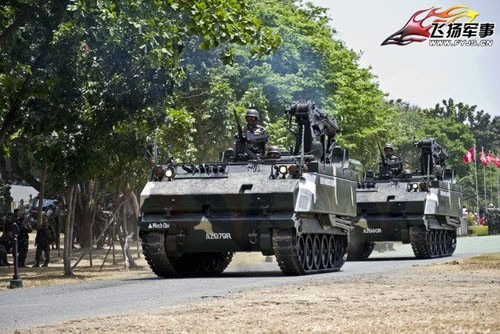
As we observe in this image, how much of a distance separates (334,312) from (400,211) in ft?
64.6

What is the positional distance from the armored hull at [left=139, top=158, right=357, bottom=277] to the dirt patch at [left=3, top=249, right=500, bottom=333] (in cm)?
281

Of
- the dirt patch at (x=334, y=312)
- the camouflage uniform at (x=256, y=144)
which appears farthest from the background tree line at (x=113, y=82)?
the dirt patch at (x=334, y=312)

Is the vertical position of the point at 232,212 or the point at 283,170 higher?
the point at 283,170

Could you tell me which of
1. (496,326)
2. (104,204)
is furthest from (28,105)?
(104,204)

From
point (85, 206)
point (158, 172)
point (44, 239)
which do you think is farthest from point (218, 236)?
point (85, 206)

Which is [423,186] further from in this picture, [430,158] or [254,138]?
[254,138]

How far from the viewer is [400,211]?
33562 millimetres

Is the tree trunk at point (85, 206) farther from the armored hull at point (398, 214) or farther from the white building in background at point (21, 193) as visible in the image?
the white building in background at point (21, 193)

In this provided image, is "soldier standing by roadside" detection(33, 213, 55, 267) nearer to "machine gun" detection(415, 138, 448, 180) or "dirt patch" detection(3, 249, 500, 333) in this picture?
"machine gun" detection(415, 138, 448, 180)

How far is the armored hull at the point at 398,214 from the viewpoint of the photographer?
110ft

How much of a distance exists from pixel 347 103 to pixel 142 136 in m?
29.7

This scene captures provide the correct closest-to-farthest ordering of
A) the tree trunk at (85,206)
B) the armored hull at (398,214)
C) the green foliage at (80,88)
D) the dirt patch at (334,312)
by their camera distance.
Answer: the dirt patch at (334,312) → the green foliage at (80,88) → the armored hull at (398,214) → the tree trunk at (85,206)

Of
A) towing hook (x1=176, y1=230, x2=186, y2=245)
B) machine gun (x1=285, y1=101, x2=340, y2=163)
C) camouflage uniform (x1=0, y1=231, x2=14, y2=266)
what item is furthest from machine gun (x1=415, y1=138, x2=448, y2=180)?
towing hook (x1=176, y1=230, x2=186, y2=245)

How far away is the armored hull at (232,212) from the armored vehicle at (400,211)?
31.5ft
